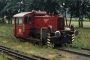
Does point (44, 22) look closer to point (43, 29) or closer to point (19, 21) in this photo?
point (43, 29)

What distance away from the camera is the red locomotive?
627 inches

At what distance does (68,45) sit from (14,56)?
5.67m

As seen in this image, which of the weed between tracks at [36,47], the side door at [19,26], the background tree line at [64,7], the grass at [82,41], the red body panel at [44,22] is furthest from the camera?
the background tree line at [64,7]

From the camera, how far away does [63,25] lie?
16.9 metres

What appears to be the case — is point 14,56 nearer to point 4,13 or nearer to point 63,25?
point 63,25

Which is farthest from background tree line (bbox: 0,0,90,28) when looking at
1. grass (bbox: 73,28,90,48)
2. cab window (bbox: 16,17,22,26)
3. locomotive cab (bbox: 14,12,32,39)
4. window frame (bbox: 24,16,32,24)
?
window frame (bbox: 24,16,32,24)

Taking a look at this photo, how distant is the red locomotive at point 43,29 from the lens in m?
15.9

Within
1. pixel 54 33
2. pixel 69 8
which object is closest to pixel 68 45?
pixel 54 33

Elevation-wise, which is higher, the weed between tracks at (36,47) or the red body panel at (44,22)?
the red body panel at (44,22)

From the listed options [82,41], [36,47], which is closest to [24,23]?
[36,47]

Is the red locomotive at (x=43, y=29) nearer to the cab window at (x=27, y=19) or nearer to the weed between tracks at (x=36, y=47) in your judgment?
the cab window at (x=27, y=19)

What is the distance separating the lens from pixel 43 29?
52.9 feet

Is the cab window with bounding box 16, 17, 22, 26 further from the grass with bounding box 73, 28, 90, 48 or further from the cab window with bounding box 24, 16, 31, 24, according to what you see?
the grass with bounding box 73, 28, 90, 48

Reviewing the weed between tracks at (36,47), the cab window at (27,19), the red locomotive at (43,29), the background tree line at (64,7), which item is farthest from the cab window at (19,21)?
the background tree line at (64,7)
